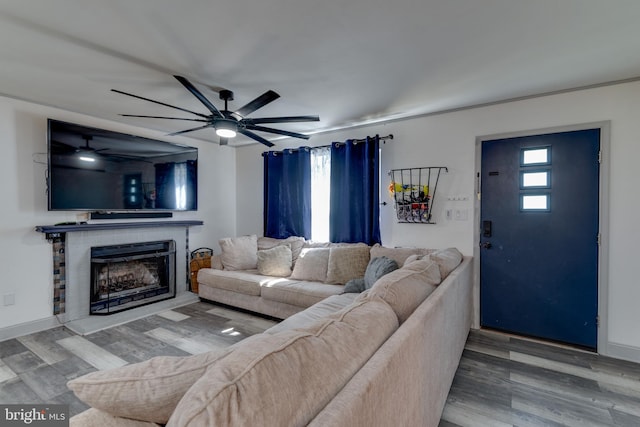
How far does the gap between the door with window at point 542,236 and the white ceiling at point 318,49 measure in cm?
61

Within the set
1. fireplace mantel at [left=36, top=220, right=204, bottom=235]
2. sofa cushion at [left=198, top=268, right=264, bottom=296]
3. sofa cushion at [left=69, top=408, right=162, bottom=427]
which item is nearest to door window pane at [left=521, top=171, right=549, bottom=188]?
sofa cushion at [left=198, top=268, right=264, bottom=296]

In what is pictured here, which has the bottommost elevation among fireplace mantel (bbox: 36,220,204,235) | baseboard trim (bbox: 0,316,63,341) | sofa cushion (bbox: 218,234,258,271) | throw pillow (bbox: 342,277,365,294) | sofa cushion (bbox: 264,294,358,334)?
baseboard trim (bbox: 0,316,63,341)

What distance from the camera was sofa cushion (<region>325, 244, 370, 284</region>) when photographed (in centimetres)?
341

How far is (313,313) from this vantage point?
240 centimetres

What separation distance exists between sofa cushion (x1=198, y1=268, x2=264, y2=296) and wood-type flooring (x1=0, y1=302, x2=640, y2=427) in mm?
369

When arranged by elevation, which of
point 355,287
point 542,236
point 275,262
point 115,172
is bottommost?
point 355,287

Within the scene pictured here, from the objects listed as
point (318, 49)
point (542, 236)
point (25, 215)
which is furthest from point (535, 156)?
point (25, 215)

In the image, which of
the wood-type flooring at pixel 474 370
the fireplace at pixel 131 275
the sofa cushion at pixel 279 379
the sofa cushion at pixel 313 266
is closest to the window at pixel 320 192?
the sofa cushion at pixel 313 266

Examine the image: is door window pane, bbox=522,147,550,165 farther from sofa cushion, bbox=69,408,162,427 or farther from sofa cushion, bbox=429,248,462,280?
sofa cushion, bbox=69,408,162,427

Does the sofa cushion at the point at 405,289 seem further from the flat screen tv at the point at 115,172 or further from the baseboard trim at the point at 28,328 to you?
the baseboard trim at the point at 28,328

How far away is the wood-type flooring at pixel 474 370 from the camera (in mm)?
1906

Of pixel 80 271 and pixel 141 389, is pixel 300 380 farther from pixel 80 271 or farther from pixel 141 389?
pixel 80 271

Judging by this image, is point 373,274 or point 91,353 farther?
point 373,274

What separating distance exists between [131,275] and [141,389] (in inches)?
151
